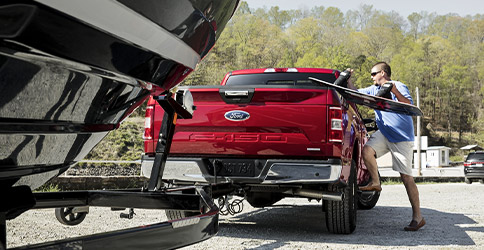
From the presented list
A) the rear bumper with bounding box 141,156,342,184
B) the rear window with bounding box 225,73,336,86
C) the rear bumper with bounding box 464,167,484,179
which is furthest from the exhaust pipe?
the rear bumper with bounding box 464,167,484,179

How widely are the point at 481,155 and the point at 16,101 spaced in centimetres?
2857

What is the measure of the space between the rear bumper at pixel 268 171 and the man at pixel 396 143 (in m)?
1.55

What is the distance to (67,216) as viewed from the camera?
12.2ft

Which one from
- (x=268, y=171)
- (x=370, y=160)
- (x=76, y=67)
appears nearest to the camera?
(x=76, y=67)

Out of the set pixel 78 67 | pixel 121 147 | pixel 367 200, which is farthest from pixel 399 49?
pixel 78 67

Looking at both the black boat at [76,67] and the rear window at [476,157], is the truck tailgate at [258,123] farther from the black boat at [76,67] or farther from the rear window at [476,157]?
the rear window at [476,157]

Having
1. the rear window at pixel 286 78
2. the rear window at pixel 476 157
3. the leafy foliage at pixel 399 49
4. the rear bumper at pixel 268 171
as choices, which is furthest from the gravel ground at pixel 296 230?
the leafy foliage at pixel 399 49

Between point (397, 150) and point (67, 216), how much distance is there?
451 cm

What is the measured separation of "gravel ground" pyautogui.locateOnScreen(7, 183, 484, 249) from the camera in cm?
555

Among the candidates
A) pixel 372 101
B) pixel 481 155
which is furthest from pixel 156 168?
pixel 481 155

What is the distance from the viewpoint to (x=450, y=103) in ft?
326

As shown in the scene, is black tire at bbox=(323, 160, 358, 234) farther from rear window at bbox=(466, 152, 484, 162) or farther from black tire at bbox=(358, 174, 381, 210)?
rear window at bbox=(466, 152, 484, 162)

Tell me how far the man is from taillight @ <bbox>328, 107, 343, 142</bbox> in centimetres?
147

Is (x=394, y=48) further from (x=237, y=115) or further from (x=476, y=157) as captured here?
(x=237, y=115)
